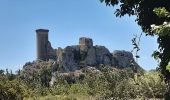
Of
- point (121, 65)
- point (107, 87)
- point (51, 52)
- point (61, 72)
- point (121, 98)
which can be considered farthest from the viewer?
point (51, 52)

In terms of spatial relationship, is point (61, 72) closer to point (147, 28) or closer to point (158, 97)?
point (158, 97)

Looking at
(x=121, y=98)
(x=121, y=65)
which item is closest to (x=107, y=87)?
(x=121, y=98)

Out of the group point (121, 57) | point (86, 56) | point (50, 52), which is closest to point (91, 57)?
point (86, 56)

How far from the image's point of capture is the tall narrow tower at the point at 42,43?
184387mm

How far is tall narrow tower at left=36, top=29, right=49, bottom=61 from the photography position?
184m

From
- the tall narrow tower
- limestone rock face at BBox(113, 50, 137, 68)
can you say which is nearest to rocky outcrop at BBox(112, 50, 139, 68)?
limestone rock face at BBox(113, 50, 137, 68)

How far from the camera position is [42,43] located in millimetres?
Result: 187250

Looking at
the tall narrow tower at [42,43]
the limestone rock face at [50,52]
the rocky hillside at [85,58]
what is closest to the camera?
the rocky hillside at [85,58]

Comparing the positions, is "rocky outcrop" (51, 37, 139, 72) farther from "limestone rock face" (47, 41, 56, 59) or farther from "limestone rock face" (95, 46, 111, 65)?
"limestone rock face" (47, 41, 56, 59)

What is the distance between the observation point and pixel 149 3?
16.0m

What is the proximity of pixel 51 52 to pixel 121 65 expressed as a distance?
95.2ft

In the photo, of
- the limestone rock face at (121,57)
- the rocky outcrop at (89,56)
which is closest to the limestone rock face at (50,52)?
the rocky outcrop at (89,56)

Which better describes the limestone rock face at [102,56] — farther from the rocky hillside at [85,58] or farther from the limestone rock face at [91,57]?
the limestone rock face at [91,57]

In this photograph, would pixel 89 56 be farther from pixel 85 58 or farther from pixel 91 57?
pixel 85 58
